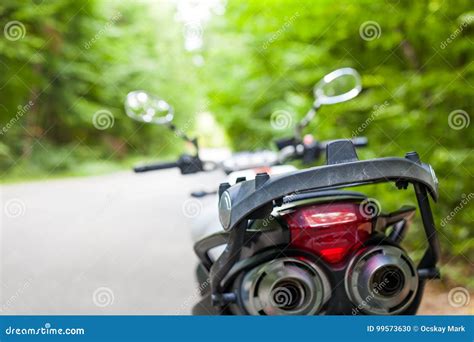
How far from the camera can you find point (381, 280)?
170 centimetres

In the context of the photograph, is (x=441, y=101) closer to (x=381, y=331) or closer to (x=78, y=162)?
(x=381, y=331)

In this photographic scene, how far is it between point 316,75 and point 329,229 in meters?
4.54

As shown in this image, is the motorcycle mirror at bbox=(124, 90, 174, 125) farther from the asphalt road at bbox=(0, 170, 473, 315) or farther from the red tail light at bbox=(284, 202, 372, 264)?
the red tail light at bbox=(284, 202, 372, 264)

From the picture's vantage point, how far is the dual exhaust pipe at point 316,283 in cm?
164

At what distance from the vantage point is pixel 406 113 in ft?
14.8
